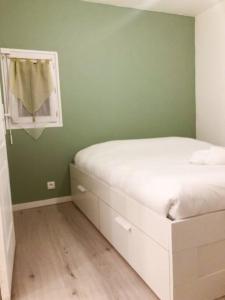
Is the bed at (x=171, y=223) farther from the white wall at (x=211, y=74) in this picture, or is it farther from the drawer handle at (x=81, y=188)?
the white wall at (x=211, y=74)

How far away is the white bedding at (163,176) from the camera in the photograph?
1.37 metres

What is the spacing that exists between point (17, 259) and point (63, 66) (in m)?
2.14

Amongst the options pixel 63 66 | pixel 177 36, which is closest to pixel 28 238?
pixel 63 66

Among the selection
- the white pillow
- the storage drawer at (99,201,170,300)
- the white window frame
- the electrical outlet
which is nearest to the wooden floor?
the storage drawer at (99,201,170,300)

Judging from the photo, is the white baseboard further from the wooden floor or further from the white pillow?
the white pillow

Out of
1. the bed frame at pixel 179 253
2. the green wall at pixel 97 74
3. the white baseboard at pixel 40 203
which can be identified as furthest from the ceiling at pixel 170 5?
the bed frame at pixel 179 253

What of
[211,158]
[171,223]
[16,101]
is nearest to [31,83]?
[16,101]

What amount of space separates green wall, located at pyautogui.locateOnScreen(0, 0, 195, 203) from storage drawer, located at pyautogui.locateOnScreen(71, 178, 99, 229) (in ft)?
0.80

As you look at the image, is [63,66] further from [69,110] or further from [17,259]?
[17,259]

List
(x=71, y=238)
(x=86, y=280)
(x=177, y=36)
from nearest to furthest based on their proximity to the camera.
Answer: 1. (x=86, y=280)
2. (x=71, y=238)
3. (x=177, y=36)

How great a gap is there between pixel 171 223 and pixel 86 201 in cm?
153

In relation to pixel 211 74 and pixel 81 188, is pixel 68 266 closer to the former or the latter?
pixel 81 188

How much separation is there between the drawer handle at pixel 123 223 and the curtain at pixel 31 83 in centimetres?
161

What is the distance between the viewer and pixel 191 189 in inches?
54.6
